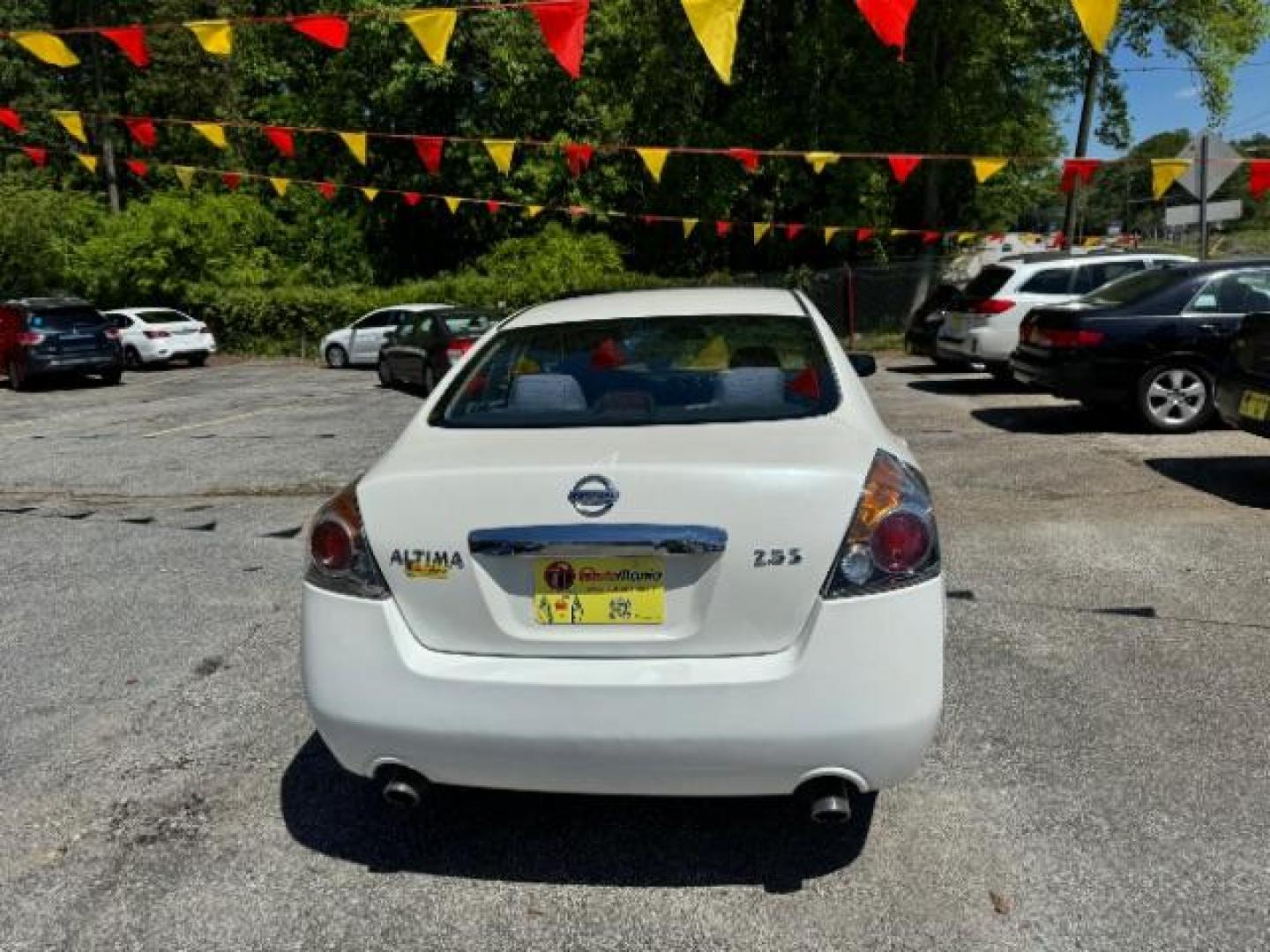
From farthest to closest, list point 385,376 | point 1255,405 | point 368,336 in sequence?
point 368,336 → point 385,376 → point 1255,405

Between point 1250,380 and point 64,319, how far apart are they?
63.5 feet

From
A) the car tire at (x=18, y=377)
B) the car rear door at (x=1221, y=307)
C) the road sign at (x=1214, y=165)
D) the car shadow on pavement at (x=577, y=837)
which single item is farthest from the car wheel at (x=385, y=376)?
the car shadow on pavement at (x=577, y=837)

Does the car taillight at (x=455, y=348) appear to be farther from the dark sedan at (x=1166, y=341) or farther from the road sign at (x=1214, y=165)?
the road sign at (x=1214, y=165)

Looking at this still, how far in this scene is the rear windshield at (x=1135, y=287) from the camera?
9406 millimetres

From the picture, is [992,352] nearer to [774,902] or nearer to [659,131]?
[774,902]

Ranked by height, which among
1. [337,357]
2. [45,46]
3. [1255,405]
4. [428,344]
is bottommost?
[337,357]

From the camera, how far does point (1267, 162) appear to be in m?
13.0

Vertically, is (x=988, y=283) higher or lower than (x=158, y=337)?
higher

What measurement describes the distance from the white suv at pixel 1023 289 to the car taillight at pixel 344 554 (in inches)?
453

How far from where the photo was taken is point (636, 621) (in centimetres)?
248

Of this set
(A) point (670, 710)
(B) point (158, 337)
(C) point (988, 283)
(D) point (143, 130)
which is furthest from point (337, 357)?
(A) point (670, 710)

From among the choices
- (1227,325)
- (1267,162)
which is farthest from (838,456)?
(1267,162)

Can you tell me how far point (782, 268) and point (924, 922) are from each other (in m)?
28.0

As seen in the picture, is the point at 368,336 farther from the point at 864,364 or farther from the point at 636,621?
the point at 636,621
